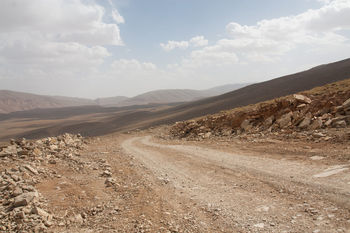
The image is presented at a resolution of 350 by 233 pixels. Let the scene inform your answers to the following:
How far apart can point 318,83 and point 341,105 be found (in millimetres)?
45934

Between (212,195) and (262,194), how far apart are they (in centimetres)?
116

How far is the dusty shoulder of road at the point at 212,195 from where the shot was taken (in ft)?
13.4

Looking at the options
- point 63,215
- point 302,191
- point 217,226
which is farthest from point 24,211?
point 302,191

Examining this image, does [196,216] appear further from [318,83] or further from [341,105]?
[318,83]

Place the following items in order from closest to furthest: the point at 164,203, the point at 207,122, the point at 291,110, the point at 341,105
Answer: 1. the point at 164,203
2. the point at 341,105
3. the point at 291,110
4. the point at 207,122

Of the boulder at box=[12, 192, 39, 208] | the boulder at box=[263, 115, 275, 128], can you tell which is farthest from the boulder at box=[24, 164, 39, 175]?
the boulder at box=[263, 115, 275, 128]

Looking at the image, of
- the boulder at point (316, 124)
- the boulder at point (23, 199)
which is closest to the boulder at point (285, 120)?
the boulder at point (316, 124)

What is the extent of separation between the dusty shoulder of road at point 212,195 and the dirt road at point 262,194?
0.05 ft

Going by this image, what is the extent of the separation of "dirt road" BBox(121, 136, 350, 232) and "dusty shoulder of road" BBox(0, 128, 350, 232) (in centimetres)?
2

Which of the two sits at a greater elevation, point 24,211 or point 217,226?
point 24,211

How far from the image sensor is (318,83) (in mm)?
51156

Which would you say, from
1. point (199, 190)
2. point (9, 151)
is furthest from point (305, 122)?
point (9, 151)

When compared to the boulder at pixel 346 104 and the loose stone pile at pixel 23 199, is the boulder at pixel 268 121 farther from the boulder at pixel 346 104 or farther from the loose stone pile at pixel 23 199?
the loose stone pile at pixel 23 199

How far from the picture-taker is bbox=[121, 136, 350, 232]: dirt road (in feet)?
12.8
